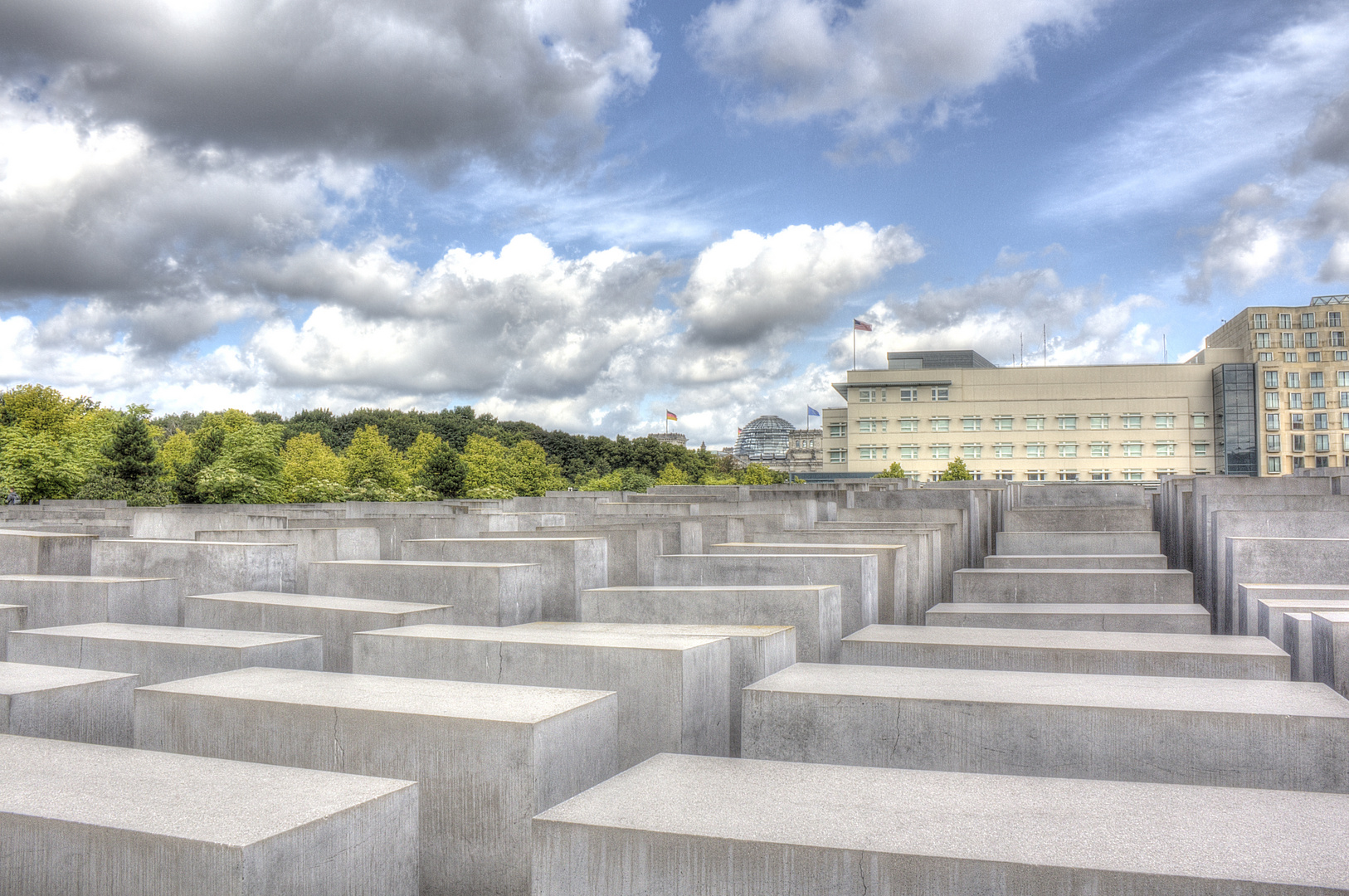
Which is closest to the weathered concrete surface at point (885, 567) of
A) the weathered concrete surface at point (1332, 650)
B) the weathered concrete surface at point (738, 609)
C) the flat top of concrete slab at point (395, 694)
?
the weathered concrete surface at point (738, 609)

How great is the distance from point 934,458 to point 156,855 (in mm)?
87278

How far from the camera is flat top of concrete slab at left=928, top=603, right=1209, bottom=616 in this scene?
29.4ft

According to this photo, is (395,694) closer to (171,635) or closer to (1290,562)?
(171,635)

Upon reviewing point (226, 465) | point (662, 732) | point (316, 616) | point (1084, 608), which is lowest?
point (662, 732)

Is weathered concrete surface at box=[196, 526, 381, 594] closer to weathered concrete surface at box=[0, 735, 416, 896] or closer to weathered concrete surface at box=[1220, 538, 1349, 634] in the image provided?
weathered concrete surface at box=[0, 735, 416, 896]

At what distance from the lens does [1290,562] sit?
996cm

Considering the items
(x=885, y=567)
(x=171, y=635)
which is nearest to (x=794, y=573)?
(x=885, y=567)

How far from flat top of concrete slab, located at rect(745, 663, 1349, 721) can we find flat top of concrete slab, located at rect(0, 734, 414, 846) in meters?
2.52

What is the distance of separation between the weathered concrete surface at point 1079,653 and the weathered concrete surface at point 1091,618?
128 cm

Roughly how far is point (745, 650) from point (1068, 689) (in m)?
2.06

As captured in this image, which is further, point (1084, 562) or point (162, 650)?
point (1084, 562)

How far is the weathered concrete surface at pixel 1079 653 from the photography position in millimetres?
6328

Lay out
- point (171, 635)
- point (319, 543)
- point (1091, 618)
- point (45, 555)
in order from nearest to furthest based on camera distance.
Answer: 1. point (171, 635)
2. point (1091, 618)
3. point (45, 555)
4. point (319, 543)

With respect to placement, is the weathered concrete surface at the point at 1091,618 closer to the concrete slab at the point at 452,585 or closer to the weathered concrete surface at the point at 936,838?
the concrete slab at the point at 452,585
